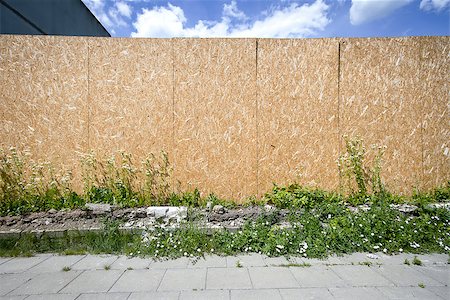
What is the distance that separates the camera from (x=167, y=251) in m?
3.68

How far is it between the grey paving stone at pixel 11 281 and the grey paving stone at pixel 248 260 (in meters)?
2.61

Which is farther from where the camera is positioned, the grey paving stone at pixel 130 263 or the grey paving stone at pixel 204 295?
the grey paving stone at pixel 130 263

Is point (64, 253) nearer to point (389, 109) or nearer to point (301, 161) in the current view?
point (301, 161)

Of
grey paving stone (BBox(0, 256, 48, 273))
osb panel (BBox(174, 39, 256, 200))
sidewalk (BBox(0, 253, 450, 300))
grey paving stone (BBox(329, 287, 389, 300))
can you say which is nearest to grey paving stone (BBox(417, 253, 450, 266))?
sidewalk (BBox(0, 253, 450, 300))

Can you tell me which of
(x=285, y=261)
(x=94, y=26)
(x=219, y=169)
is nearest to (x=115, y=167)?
(x=219, y=169)

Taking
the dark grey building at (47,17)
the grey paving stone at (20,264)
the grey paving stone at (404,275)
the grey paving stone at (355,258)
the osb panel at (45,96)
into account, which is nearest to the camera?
the grey paving stone at (404,275)

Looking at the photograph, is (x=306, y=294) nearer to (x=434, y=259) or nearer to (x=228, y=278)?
(x=228, y=278)

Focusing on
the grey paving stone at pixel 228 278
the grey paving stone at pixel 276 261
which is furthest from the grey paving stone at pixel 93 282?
the grey paving stone at pixel 276 261

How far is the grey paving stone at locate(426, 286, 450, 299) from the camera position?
2664mm

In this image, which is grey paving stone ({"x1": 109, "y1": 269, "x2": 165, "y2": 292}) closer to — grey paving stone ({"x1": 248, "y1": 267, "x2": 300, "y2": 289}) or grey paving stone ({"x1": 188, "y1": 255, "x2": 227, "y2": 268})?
grey paving stone ({"x1": 188, "y1": 255, "x2": 227, "y2": 268})

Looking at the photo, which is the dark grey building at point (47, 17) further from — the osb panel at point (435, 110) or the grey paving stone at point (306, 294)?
the osb panel at point (435, 110)

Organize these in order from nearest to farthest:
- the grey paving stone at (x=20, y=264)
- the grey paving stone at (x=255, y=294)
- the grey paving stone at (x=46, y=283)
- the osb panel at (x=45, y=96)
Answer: the grey paving stone at (x=255, y=294) → the grey paving stone at (x=46, y=283) → the grey paving stone at (x=20, y=264) → the osb panel at (x=45, y=96)

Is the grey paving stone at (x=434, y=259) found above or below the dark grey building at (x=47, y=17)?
below

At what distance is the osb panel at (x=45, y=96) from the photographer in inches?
189
